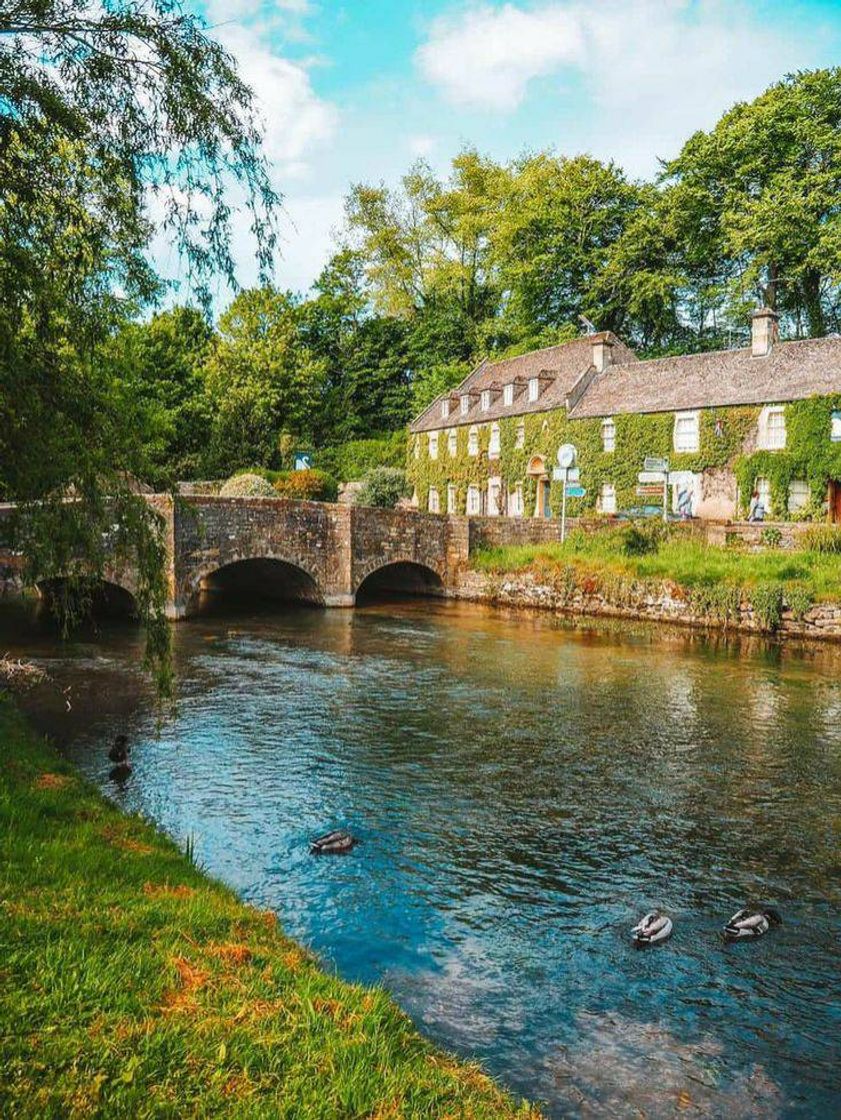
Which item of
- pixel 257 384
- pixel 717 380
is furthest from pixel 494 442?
pixel 257 384

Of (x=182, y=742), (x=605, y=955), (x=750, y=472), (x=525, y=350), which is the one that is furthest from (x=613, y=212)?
(x=605, y=955)

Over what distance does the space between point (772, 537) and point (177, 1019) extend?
2671 centimetres

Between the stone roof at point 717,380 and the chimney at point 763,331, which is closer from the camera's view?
the stone roof at point 717,380

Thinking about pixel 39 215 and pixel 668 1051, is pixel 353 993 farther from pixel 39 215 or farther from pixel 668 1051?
pixel 39 215

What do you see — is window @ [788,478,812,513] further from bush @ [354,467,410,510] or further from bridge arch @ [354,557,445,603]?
bush @ [354,467,410,510]

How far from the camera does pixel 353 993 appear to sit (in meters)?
4.95

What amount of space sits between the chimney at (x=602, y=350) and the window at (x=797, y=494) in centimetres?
1208

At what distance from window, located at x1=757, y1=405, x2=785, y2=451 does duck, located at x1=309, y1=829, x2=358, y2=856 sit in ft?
94.8

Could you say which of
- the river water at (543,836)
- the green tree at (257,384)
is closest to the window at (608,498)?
the river water at (543,836)

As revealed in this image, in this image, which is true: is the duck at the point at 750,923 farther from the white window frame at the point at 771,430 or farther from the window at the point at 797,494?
the white window frame at the point at 771,430

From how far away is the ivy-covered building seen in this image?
31.9 metres

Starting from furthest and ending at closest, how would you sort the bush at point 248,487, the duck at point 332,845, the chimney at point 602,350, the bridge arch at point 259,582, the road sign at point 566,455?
the chimney at point 602,350 < the bush at point 248,487 < the road sign at point 566,455 < the bridge arch at point 259,582 < the duck at point 332,845

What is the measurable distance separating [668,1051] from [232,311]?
49.0 meters

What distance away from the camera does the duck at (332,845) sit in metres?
8.62
